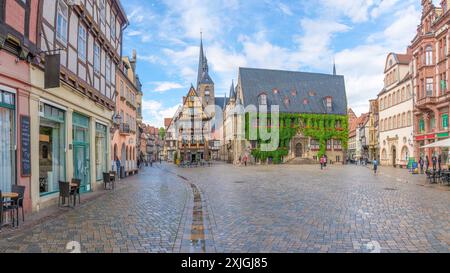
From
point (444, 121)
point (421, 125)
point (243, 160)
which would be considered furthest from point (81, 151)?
point (243, 160)

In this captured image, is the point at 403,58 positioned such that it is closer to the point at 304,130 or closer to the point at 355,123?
the point at 304,130

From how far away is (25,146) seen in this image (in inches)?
380

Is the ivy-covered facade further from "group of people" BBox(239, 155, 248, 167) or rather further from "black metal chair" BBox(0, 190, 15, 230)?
"black metal chair" BBox(0, 190, 15, 230)

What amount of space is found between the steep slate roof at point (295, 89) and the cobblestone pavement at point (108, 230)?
1944 inches

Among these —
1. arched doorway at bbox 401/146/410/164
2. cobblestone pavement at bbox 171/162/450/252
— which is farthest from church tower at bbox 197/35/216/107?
cobblestone pavement at bbox 171/162/450/252

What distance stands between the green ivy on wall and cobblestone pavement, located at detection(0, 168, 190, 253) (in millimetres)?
45442

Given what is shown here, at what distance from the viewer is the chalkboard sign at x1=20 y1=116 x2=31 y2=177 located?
9.52 m

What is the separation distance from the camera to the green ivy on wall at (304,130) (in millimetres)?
56156

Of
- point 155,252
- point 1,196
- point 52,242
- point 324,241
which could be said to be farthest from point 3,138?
point 324,241

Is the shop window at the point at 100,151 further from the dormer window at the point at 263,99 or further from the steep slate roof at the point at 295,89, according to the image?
the dormer window at the point at 263,99

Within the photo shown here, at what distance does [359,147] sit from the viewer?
9238 cm

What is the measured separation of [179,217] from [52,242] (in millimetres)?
3390

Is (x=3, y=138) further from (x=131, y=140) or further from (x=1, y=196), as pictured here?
(x=131, y=140)
